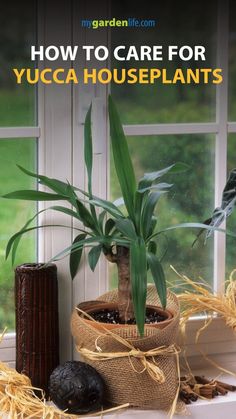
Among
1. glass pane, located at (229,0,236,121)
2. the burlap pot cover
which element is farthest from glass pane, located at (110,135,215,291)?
the burlap pot cover

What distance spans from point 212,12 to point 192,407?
1169 millimetres

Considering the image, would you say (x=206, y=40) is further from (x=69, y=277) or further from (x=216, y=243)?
(x=69, y=277)

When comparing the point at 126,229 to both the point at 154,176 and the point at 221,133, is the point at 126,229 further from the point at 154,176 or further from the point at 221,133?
the point at 221,133

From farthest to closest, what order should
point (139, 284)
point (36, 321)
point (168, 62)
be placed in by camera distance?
point (168, 62) < point (36, 321) < point (139, 284)

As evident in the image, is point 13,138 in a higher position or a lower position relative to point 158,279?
higher

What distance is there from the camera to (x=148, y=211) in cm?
256

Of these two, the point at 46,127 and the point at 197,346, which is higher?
the point at 46,127

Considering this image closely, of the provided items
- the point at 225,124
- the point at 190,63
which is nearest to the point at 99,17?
the point at 190,63

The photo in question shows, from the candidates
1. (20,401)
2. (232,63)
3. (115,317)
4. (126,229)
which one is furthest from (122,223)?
(232,63)

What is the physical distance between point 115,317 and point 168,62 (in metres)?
0.78

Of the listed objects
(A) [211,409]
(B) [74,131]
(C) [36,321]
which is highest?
(B) [74,131]

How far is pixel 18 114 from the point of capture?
2.71 meters

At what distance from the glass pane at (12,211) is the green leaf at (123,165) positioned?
0.30m

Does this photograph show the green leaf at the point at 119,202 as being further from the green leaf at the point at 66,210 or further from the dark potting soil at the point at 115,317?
the dark potting soil at the point at 115,317
